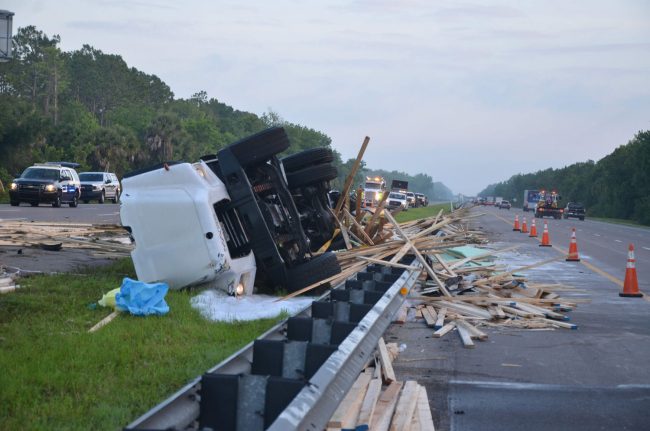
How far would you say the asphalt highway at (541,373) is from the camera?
7301 millimetres

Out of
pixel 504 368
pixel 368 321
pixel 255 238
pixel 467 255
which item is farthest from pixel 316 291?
pixel 467 255

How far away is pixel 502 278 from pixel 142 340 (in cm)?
838

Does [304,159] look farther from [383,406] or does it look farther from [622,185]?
[622,185]

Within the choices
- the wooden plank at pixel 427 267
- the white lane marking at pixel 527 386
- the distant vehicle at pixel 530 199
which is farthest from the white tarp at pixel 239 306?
the distant vehicle at pixel 530 199

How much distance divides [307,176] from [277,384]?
884 cm

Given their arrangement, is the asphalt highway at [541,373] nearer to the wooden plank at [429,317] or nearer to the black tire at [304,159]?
the wooden plank at [429,317]

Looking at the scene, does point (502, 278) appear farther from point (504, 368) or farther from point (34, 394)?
point (34, 394)

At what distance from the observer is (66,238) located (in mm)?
20000

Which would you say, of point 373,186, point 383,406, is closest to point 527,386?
point 383,406

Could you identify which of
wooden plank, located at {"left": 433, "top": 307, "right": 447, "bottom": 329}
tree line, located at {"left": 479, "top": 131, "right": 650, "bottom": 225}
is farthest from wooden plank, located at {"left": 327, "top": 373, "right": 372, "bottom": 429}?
tree line, located at {"left": 479, "top": 131, "right": 650, "bottom": 225}

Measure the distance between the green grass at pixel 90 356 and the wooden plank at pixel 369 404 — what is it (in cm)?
148

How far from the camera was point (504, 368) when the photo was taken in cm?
934

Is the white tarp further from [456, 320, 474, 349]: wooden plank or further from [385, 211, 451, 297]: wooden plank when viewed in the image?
[385, 211, 451, 297]: wooden plank

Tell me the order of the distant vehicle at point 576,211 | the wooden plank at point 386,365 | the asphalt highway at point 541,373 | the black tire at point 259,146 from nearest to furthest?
1. the asphalt highway at point 541,373
2. the wooden plank at point 386,365
3. the black tire at point 259,146
4. the distant vehicle at point 576,211
